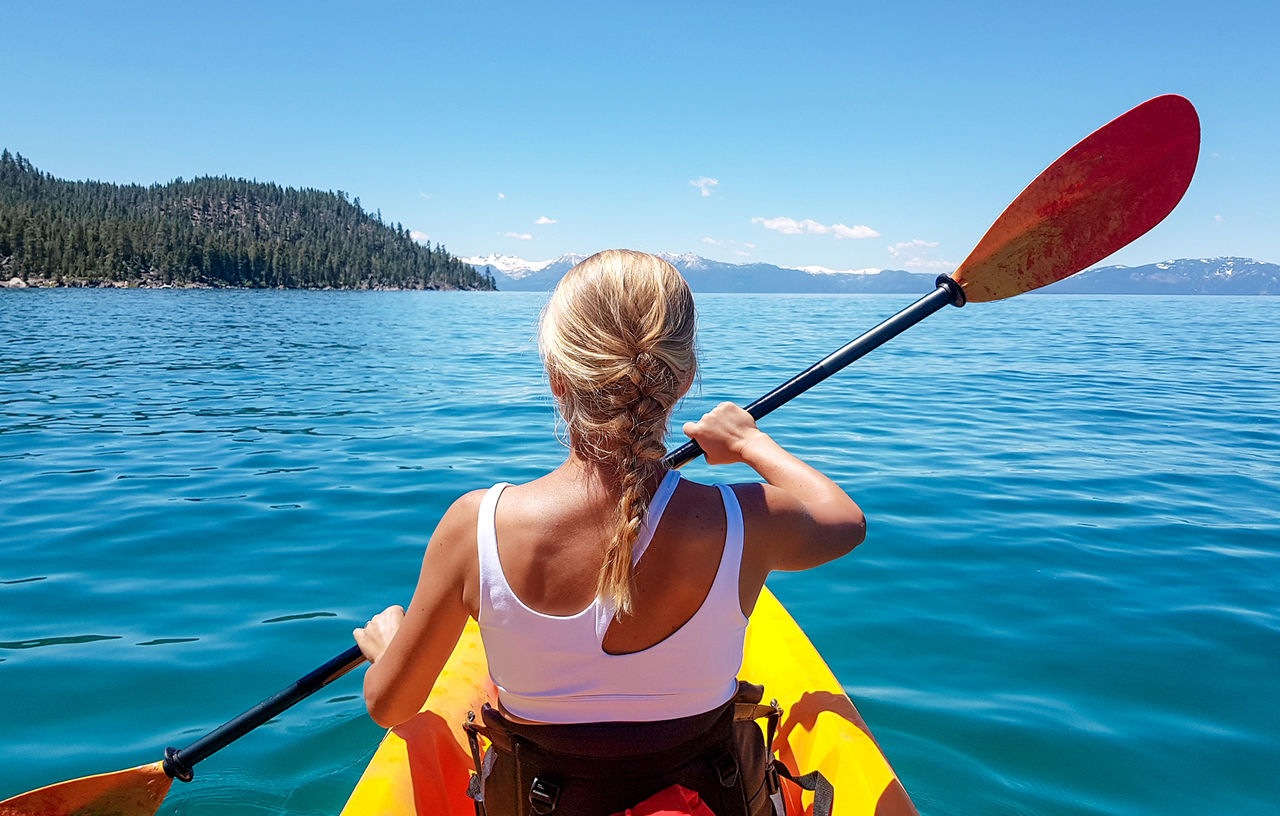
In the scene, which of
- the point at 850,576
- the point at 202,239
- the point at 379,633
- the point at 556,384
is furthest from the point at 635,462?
the point at 202,239

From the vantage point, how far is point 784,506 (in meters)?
1.64

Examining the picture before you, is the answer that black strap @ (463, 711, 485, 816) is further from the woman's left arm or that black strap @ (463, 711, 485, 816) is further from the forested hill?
the forested hill

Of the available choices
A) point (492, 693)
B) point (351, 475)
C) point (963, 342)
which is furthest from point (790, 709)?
point (963, 342)

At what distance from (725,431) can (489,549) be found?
2.62 feet

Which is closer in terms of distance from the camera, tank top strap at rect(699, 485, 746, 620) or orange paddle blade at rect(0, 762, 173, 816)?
tank top strap at rect(699, 485, 746, 620)

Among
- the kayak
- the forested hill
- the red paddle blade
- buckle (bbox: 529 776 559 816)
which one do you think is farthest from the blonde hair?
the forested hill

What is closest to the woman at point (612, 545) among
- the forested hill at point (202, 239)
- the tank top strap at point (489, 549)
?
the tank top strap at point (489, 549)

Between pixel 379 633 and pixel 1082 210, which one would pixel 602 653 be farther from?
pixel 1082 210

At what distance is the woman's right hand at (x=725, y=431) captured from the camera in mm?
2064

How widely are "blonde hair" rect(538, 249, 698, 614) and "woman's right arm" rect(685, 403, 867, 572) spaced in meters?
0.23

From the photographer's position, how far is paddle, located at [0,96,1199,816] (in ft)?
9.14

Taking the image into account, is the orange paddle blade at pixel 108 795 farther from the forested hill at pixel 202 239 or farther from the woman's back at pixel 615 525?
the forested hill at pixel 202 239

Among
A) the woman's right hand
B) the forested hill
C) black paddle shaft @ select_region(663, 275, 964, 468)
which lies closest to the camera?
the woman's right hand

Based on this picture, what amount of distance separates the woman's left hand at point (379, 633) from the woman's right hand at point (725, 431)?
92 centimetres
